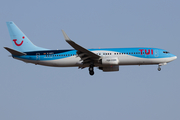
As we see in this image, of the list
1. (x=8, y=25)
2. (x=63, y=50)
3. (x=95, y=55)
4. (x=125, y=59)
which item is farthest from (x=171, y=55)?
(x=8, y=25)

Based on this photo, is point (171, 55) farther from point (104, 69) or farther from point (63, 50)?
point (63, 50)

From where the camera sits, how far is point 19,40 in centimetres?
5878

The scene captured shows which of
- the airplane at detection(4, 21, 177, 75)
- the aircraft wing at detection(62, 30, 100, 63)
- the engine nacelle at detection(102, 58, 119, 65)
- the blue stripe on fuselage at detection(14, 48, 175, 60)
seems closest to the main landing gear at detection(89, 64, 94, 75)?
the airplane at detection(4, 21, 177, 75)

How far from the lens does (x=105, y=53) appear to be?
180 feet

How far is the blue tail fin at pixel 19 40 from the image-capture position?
2281 inches

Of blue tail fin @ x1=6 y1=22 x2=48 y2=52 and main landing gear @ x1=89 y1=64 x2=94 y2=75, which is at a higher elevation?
blue tail fin @ x1=6 y1=22 x2=48 y2=52

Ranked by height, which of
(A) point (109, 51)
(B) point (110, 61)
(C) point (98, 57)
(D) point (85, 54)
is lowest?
(B) point (110, 61)

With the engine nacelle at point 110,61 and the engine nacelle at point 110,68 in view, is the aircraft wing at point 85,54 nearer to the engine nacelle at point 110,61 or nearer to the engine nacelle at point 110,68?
the engine nacelle at point 110,61

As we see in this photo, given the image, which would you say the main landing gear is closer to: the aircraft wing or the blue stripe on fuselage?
the aircraft wing

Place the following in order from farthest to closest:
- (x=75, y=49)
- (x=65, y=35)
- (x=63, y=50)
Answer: (x=63, y=50) < (x=75, y=49) < (x=65, y=35)

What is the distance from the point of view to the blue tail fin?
190 ft

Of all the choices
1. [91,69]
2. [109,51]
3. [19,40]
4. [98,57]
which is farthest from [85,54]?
[19,40]

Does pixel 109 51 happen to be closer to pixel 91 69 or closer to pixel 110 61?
pixel 110 61

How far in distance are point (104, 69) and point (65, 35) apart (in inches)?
504
